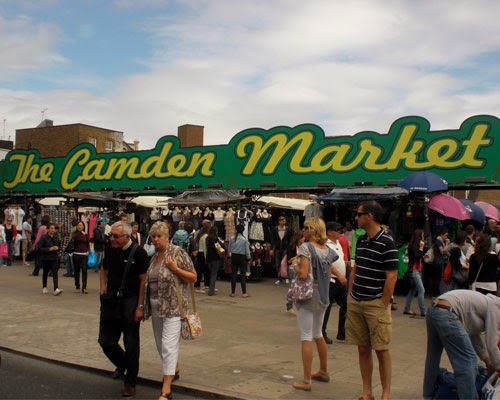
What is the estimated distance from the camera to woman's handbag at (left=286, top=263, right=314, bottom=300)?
639 cm

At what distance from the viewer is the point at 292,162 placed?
17.2m

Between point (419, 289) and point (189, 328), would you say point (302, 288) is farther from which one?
point (419, 289)

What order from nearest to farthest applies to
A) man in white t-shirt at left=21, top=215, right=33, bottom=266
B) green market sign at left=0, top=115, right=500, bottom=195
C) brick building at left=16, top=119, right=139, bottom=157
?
green market sign at left=0, top=115, right=500, bottom=195 < man in white t-shirt at left=21, top=215, right=33, bottom=266 < brick building at left=16, top=119, right=139, bottom=157

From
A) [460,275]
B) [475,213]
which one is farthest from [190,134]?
[460,275]

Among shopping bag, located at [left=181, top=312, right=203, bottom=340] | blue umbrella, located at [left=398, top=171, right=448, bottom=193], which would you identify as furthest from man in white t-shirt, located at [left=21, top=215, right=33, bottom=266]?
shopping bag, located at [left=181, top=312, right=203, bottom=340]

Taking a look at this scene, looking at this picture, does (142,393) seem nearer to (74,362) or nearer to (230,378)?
(230,378)

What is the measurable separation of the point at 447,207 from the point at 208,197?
24.4ft

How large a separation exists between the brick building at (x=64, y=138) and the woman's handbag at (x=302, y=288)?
47507 mm

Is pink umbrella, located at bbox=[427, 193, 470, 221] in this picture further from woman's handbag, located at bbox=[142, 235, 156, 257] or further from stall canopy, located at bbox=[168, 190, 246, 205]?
woman's handbag, located at bbox=[142, 235, 156, 257]

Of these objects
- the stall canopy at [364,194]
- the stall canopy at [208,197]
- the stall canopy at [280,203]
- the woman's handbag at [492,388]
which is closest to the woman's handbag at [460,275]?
the stall canopy at [364,194]

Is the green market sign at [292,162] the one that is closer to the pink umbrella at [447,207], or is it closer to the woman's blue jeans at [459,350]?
the pink umbrella at [447,207]

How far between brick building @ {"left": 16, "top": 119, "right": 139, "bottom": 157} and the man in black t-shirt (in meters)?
47.0

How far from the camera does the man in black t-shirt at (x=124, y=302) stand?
6.25 metres

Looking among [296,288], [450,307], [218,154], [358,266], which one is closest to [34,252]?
[218,154]
